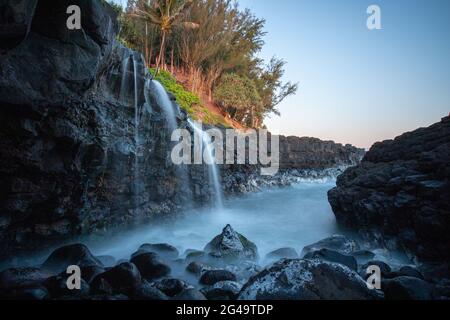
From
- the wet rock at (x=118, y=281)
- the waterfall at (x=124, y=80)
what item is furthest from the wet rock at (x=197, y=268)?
the waterfall at (x=124, y=80)

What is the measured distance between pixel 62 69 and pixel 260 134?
16.0 m

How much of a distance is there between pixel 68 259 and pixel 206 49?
21784 millimetres

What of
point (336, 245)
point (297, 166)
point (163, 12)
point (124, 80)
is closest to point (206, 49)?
point (163, 12)

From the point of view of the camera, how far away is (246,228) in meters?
8.65

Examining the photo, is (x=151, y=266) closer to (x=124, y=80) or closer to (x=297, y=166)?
(x=124, y=80)

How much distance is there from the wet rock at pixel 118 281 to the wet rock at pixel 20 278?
0.73 meters

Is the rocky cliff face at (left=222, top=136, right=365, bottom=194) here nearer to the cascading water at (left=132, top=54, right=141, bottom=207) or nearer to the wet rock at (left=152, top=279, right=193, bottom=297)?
the cascading water at (left=132, top=54, right=141, bottom=207)

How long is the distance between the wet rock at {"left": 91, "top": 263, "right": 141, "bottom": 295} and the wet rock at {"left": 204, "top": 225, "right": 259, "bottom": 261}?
83.9 inches

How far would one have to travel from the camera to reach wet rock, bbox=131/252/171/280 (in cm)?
444

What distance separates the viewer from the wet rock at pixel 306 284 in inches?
116

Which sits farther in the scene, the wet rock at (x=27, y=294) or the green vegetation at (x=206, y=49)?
the green vegetation at (x=206, y=49)

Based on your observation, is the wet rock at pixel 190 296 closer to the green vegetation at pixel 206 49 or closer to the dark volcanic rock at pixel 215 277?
the dark volcanic rock at pixel 215 277

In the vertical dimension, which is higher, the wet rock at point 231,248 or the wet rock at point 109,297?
the wet rock at point 109,297

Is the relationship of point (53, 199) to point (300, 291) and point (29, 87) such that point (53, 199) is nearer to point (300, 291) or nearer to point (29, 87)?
point (29, 87)
